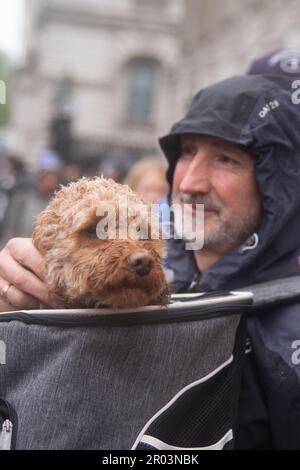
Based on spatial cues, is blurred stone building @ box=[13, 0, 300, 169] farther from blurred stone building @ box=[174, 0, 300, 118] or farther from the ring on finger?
the ring on finger

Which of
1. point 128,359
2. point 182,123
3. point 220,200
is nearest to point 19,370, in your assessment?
point 128,359

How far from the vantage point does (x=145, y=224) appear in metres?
2.00

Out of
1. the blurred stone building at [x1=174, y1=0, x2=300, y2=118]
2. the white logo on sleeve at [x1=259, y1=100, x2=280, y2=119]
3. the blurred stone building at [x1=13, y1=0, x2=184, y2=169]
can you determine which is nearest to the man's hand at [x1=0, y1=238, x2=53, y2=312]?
the white logo on sleeve at [x1=259, y1=100, x2=280, y2=119]

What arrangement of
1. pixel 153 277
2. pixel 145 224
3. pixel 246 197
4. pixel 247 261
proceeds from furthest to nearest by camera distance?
pixel 246 197, pixel 247 261, pixel 145 224, pixel 153 277

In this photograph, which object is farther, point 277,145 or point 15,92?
point 15,92

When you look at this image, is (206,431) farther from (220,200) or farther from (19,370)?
(220,200)

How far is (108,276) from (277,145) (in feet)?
3.29

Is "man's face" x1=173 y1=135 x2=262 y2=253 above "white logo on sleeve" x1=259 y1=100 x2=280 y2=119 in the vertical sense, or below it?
below

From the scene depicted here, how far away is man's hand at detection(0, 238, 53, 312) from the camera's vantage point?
187cm

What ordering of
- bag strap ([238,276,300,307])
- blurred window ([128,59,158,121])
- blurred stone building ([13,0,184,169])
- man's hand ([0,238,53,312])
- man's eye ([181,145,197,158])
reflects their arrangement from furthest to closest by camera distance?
1. blurred window ([128,59,158,121])
2. blurred stone building ([13,0,184,169])
3. man's eye ([181,145,197,158])
4. bag strap ([238,276,300,307])
5. man's hand ([0,238,53,312])

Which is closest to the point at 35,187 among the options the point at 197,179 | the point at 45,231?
the point at 197,179

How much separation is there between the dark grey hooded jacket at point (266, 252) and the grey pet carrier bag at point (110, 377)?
0.86 feet

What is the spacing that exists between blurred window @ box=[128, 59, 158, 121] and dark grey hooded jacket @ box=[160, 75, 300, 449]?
3159 centimetres

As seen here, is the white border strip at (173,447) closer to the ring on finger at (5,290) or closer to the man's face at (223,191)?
the ring on finger at (5,290)
